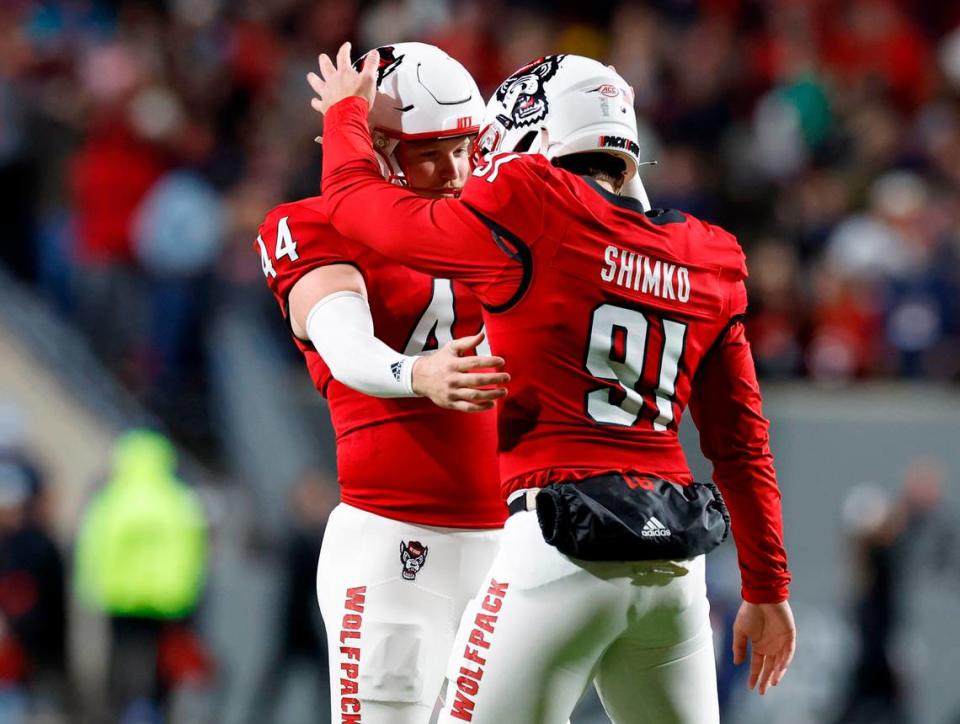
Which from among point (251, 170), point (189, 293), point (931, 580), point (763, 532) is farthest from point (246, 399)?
point (763, 532)

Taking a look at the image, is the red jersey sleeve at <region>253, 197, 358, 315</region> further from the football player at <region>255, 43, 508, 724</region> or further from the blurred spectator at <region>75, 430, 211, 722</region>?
the blurred spectator at <region>75, 430, 211, 722</region>

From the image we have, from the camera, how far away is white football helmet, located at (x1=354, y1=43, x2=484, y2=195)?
14.3 feet

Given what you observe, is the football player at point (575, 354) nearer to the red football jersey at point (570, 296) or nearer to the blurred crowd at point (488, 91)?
the red football jersey at point (570, 296)

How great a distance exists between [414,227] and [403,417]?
0.70m

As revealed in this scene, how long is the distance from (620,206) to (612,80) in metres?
0.33

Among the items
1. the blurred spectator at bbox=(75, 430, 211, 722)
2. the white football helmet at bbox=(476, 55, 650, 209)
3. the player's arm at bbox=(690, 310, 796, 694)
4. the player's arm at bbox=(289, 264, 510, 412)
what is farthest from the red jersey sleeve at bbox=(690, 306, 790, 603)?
the blurred spectator at bbox=(75, 430, 211, 722)

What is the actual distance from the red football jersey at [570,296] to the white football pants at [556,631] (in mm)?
199

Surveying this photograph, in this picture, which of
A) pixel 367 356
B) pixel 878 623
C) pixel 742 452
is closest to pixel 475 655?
pixel 367 356

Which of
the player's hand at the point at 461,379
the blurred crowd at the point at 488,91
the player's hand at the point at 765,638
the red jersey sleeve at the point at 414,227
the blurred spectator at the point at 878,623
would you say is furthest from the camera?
the blurred crowd at the point at 488,91

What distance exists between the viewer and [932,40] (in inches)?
535

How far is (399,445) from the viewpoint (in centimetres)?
433

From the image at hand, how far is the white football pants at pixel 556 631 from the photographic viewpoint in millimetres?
3664

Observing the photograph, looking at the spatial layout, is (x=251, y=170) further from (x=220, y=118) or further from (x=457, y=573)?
(x=457, y=573)

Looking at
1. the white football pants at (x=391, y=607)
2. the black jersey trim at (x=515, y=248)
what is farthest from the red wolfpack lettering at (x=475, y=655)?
the black jersey trim at (x=515, y=248)
